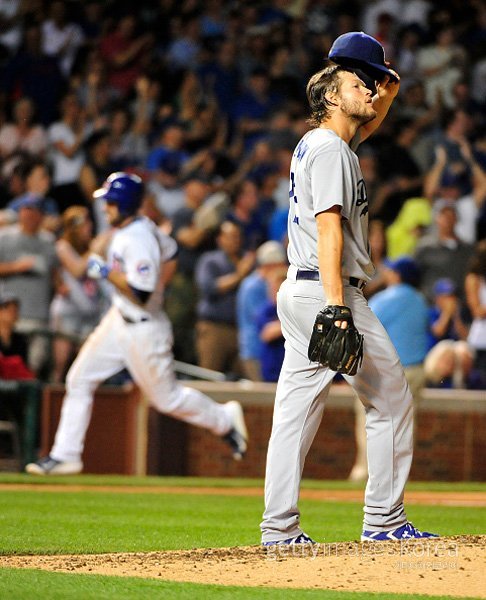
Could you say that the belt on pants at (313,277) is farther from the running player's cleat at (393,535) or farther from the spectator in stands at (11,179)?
the spectator in stands at (11,179)

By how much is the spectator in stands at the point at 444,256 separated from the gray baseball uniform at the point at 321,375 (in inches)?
329

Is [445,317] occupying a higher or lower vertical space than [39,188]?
lower

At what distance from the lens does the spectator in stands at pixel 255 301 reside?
42.9ft

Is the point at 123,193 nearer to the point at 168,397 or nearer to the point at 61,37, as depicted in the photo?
the point at 168,397

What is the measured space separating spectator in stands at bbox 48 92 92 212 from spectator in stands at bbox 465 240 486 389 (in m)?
4.58

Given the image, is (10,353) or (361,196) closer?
(361,196)

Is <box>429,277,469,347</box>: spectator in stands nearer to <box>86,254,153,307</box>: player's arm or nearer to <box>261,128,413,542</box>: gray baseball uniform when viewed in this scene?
<box>86,254,153,307</box>: player's arm

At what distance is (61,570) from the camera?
215 inches

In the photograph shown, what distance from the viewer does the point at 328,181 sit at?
579cm

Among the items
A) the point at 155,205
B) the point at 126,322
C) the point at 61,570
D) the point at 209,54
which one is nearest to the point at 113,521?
the point at 61,570

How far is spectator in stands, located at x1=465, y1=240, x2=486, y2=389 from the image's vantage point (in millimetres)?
13273

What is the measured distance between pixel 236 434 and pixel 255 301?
A: 2.05 meters

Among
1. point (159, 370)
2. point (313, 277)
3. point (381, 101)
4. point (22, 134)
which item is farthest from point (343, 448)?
point (313, 277)

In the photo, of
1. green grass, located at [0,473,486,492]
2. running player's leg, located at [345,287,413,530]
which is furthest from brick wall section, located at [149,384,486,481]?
running player's leg, located at [345,287,413,530]
